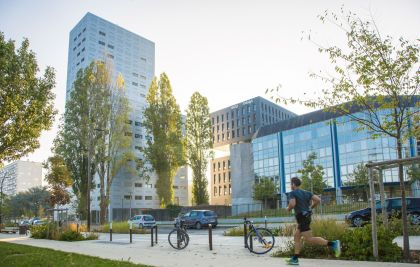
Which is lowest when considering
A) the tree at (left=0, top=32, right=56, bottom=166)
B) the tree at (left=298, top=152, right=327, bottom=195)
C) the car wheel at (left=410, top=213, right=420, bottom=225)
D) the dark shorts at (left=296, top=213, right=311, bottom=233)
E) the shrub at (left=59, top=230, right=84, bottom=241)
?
the shrub at (left=59, top=230, right=84, bottom=241)

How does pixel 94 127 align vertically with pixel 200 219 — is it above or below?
above

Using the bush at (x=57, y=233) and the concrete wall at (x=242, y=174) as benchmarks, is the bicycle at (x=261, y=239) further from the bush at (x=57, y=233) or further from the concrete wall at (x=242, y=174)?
the concrete wall at (x=242, y=174)

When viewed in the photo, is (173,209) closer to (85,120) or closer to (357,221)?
(85,120)

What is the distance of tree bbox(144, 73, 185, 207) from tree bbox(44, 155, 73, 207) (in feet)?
39.4

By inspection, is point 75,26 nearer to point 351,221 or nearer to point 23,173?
point 351,221

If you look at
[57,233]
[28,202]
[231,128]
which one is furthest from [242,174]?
[28,202]

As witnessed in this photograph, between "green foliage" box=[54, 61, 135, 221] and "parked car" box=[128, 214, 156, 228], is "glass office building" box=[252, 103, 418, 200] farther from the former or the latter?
"green foliage" box=[54, 61, 135, 221]

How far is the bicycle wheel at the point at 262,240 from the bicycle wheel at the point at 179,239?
301cm

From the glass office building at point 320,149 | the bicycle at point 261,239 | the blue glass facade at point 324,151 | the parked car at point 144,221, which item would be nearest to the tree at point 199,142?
the parked car at point 144,221

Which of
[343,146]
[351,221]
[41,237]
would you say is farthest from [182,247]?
[343,146]

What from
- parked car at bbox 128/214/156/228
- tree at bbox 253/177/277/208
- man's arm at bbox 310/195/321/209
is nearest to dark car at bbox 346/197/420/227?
man's arm at bbox 310/195/321/209

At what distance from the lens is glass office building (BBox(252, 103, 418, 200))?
53.2 m

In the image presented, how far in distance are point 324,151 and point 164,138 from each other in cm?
2598

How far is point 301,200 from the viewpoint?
26.6 feet
